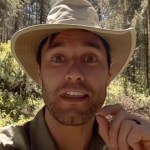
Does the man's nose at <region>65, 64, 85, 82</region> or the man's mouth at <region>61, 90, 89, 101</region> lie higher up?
the man's nose at <region>65, 64, 85, 82</region>

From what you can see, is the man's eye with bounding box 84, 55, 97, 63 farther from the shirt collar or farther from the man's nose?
the shirt collar

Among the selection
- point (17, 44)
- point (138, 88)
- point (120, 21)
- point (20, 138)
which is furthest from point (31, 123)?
point (138, 88)

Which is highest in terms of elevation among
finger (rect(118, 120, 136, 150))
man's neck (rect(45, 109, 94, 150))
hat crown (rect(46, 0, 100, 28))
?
hat crown (rect(46, 0, 100, 28))

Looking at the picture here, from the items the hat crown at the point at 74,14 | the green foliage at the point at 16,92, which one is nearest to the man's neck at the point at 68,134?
the hat crown at the point at 74,14

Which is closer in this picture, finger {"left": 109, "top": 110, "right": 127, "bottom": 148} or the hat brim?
finger {"left": 109, "top": 110, "right": 127, "bottom": 148}

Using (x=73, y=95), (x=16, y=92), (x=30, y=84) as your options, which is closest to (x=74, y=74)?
(x=73, y=95)

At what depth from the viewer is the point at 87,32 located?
8.04 ft

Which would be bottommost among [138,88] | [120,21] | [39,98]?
[138,88]

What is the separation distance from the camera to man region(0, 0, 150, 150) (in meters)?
2.23

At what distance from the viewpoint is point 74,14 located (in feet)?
8.36

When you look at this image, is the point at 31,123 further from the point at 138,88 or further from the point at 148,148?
the point at 138,88

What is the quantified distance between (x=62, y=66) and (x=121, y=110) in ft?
1.81

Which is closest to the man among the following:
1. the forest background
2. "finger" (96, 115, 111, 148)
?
"finger" (96, 115, 111, 148)

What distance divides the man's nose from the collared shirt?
0.38 m
